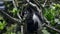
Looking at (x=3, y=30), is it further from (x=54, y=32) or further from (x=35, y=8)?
(x=54, y=32)

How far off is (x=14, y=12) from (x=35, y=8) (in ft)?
0.91

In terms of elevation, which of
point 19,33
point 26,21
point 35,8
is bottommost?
point 19,33

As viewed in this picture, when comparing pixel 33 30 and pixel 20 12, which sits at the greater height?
pixel 20 12

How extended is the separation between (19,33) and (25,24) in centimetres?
14

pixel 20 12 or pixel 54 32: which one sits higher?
pixel 20 12

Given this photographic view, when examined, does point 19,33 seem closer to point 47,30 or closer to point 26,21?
point 26,21

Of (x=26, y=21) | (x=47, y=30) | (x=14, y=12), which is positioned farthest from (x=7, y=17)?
(x=47, y=30)

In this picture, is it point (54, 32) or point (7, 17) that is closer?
point (54, 32)

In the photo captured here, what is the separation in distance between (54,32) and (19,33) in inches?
16.9

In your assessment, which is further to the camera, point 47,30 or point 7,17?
point 7,17

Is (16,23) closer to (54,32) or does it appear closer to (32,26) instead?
(32,26)

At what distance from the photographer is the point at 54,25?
7.35 ft

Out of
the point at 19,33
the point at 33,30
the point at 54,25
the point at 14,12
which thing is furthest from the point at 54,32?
the point at 14,12

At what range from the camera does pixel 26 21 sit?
230cm
